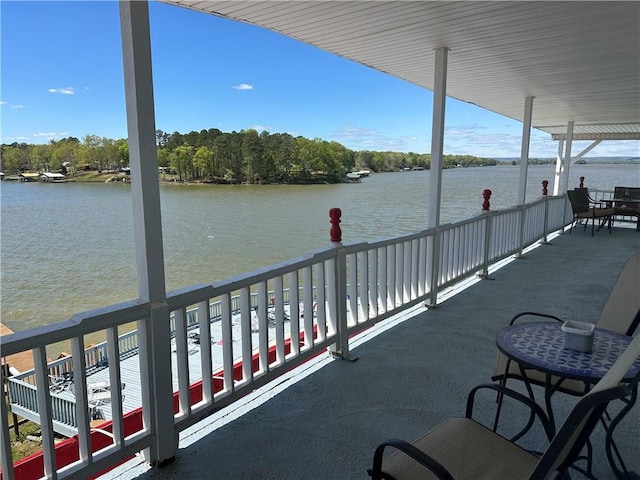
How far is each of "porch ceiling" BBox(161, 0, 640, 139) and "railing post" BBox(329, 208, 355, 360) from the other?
5.05 ft

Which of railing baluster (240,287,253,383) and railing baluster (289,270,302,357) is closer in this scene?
railing baluster (240,287,253,383)

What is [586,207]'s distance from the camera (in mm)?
9203

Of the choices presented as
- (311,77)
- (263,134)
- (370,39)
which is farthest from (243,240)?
(311,77)

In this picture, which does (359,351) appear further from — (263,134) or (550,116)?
(263,134)

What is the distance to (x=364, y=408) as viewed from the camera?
7.99 ft

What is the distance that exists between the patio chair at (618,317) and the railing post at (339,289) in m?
1.12

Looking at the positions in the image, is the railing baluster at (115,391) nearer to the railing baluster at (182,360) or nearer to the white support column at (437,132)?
the railing baluster at (182,360)

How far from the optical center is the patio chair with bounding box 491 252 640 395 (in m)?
2.03

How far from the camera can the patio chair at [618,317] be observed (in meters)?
2.03

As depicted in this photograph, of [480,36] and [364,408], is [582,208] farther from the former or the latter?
[364,408]

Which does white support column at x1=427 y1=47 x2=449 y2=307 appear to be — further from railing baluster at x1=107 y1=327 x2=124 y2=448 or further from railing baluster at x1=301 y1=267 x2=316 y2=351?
railing baluster at x1=107 y1=327 x2=124 y2=448

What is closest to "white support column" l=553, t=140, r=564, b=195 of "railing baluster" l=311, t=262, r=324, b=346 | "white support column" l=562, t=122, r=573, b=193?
"white support column" l=562, t=122, r=573, b=193

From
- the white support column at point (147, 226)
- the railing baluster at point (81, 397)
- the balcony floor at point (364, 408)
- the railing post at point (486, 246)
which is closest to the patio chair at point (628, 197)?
the railing post at point (486, 246)

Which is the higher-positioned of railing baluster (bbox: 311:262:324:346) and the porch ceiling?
the porch ceiling
